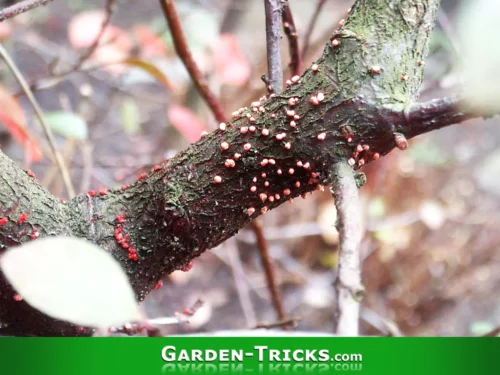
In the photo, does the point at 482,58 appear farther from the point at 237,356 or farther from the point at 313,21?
the point at 313,21

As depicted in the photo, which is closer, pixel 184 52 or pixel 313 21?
pixel 184 52

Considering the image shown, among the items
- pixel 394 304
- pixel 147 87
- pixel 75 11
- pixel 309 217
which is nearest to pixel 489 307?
pixel 394 304

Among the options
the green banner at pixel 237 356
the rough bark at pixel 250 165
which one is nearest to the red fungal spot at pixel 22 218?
the rough bark at pixel 250 165

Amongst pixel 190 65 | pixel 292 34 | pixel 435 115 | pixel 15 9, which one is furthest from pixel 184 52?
pixel 435 115

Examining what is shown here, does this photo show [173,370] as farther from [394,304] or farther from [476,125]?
[476,125]

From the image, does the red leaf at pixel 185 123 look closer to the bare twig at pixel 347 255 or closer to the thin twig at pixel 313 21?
the thin twig at pixel 313 21

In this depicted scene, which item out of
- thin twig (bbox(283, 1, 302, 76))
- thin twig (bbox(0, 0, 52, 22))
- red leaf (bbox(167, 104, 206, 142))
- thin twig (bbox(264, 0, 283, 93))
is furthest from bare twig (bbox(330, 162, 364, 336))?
red leaf (bbox(167, 104, 206, 142))

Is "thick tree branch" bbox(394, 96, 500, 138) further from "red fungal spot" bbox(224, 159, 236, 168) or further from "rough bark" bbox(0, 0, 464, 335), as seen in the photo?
"red fungal spot" bbox(224, 159, 236, 168)

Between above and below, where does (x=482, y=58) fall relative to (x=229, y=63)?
below
